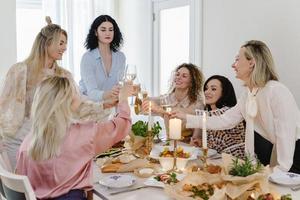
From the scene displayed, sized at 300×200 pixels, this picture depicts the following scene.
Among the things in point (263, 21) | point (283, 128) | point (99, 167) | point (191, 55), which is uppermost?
point (263, 21)

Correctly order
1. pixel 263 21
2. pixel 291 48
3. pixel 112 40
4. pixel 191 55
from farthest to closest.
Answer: pixel 191 55, pixel 112 40, pixel 263 21, pixel 291 48

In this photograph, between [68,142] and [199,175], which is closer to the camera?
[199,175]

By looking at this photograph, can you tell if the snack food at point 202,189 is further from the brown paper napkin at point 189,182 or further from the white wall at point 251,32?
the white wall at point 251,32

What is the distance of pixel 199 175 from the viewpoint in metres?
1.52

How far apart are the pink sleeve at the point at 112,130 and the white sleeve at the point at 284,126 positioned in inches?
35.9

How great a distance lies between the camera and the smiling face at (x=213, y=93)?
9.48 feet

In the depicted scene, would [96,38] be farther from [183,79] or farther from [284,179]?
[284,179]

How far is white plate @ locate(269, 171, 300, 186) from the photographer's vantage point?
1.67 meters

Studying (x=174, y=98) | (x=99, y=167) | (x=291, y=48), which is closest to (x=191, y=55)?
(x=174, y=98)

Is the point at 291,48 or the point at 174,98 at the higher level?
the point at 291,48

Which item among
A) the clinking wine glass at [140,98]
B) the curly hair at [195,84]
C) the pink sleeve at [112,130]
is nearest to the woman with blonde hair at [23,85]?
the clinking wine glass at [140,98]

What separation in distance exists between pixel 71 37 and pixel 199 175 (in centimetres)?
364

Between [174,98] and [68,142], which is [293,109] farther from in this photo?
[68,142]

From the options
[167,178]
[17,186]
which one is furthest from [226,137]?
[17,186]
